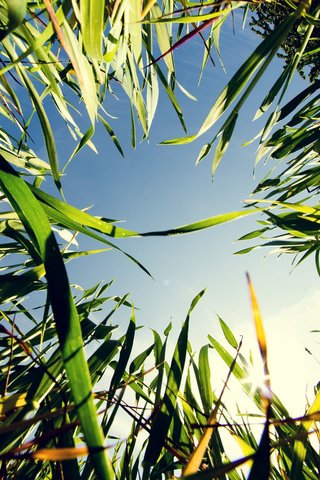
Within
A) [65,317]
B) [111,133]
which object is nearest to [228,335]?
[65,317]

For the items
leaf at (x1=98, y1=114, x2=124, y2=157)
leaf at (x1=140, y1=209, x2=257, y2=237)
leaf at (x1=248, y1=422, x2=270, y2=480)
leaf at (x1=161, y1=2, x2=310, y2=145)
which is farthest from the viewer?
leaf at (x1=98, y1=114, x2=124, y2=157)

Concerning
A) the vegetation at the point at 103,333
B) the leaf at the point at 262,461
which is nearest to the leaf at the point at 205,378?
the vegetation at the point at 103,333

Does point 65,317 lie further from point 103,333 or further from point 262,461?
point 103,333

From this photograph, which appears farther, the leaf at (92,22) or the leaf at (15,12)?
the leaf at (92,22)

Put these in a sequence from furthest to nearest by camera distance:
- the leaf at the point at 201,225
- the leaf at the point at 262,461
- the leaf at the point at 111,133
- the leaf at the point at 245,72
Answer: the leaf at the point at 111,133, the leaf at the point at 245,72, the leaf at the point at 201,225, the leaf at the point at 262,461

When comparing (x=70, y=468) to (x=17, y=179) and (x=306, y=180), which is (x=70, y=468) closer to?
(x=17, y=179)

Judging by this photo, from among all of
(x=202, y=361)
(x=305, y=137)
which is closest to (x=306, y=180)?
(x=305, y=137)

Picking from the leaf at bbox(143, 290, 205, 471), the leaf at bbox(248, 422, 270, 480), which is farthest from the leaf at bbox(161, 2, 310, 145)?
the leaf at bbox(248, 422, 270, 480)

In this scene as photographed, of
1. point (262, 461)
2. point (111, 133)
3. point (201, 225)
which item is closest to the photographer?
point (262, 461)

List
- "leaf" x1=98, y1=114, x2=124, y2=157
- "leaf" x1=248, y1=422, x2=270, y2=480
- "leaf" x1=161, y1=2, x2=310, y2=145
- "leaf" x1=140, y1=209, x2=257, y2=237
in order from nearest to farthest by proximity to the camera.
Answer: "leaf" x1=248, y1=422, x2=270, y2=480
"leaf" x1=140, y1=209, x2=257, y2=237
"leaf" x1=161, y1=2, x2=310, y2=145
"leaf" x1=98, y1=114, x2=124, y2=157

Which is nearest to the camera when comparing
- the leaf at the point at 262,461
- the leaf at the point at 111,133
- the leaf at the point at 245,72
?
the leaf at the point at 262,461

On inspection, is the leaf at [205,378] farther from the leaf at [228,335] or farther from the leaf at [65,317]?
the leaf at [65,317]

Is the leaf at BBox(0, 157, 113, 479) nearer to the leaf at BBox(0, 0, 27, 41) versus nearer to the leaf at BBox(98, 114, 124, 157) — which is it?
the leaf at BBox(0, 0, 27, 41)

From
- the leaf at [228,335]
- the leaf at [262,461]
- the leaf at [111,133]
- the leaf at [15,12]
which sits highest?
the leaf at [111,133]
